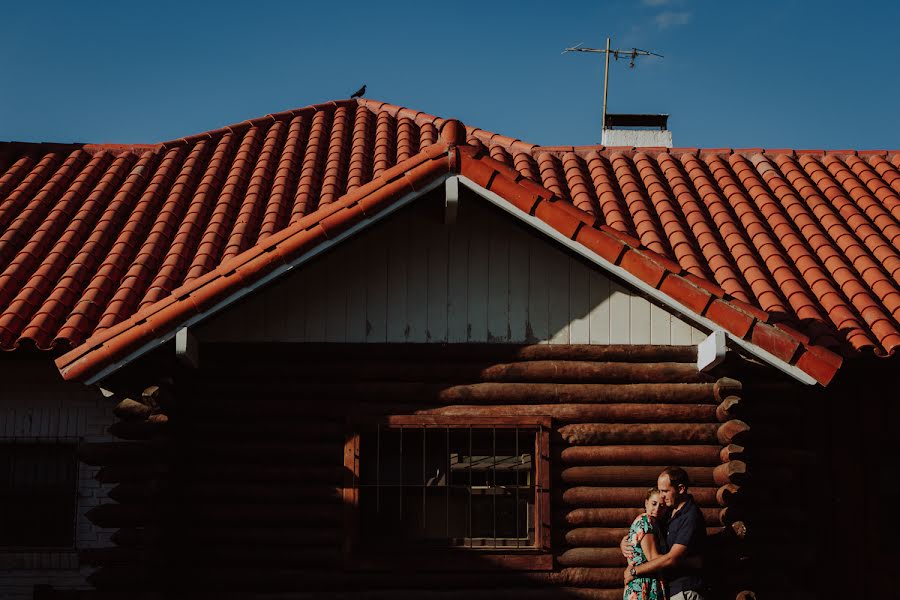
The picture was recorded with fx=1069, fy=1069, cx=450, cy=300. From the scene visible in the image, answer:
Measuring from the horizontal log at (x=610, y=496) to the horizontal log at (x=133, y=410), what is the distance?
366 centimetres

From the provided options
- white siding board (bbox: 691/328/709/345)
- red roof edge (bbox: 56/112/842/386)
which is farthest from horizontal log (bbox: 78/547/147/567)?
white siding board (bbox: 691/328/709/345)

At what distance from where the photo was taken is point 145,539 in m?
8.90

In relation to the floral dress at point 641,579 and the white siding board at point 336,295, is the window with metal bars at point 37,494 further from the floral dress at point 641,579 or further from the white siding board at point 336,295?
the floral dress at point 641,579

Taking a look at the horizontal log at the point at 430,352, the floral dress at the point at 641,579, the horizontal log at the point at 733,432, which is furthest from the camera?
the horizontal log at the point at 430,352

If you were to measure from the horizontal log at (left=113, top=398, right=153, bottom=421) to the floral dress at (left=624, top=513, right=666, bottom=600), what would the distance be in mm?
4128

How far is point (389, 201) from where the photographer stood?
8.84m

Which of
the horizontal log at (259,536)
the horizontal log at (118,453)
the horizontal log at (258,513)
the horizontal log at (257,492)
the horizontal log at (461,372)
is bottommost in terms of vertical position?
the horizontal log at (259,536)

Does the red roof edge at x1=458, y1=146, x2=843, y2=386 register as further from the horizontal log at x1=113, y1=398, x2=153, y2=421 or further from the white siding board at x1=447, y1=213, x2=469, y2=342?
the horizontal log at x1=113, y1=398, x2=153, y2=421

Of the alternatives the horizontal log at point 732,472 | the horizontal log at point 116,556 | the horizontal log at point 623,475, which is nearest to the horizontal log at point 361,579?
the horizontal log at point 116,556

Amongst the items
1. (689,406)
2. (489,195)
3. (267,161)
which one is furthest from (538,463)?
(267,161)

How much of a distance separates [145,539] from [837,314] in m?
6.32

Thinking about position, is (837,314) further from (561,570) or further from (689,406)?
(561,570)

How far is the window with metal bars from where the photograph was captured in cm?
985

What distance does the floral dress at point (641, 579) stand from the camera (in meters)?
7.94
